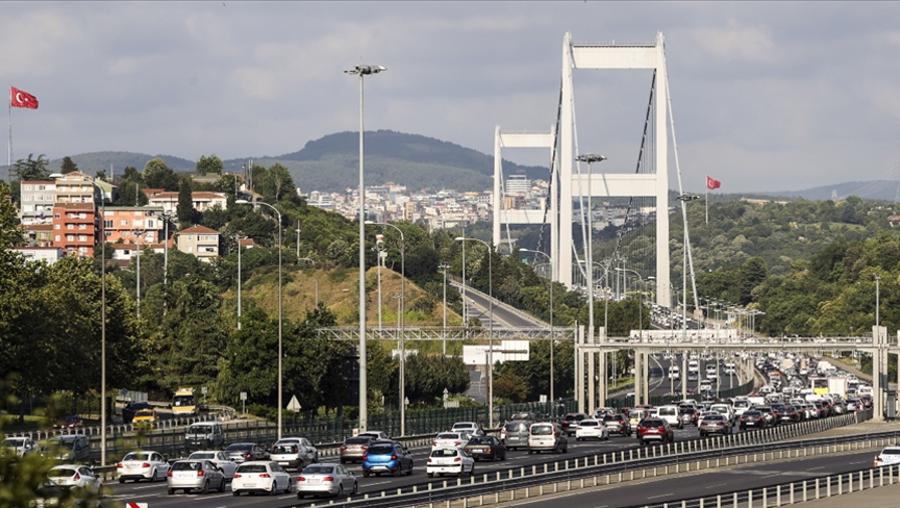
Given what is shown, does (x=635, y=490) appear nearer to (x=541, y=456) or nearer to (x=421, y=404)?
(x=541, y=456)

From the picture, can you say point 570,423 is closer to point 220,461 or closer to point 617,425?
point 617,425

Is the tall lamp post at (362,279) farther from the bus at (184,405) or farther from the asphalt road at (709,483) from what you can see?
the bus at (184,405)

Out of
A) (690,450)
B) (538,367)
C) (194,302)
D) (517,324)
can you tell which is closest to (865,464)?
(690,450)

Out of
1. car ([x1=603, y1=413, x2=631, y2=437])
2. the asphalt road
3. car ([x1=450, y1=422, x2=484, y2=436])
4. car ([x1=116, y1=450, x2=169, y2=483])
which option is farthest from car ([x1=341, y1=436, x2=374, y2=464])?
car ([x1=603, y1=413, x2=631, y2=437])

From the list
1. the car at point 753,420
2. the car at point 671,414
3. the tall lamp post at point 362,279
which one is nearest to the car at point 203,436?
the tall lamp post at point 362,279

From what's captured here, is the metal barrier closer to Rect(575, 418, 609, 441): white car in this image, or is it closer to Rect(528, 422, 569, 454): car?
Rect(528, 422, 569, 454): car

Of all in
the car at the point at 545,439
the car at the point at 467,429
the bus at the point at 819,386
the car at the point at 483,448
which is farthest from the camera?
the bus at the point at 819,386
